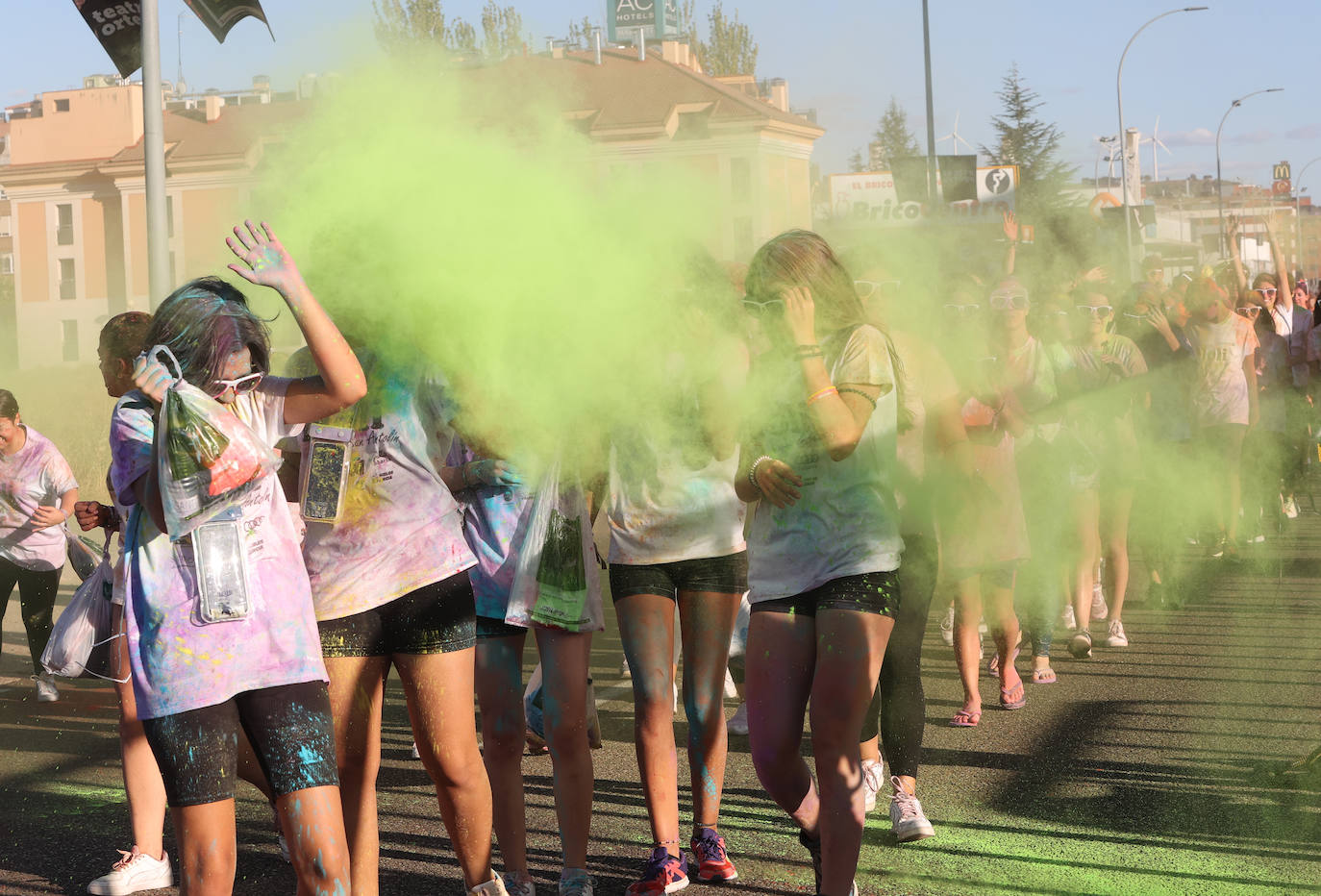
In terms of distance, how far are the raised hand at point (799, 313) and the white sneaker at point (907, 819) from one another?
1.87m

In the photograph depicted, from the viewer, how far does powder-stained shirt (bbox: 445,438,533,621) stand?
425 centimetres

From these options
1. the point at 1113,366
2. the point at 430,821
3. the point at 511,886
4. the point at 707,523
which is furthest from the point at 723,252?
the point at 1113,366

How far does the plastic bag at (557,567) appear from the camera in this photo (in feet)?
13.6

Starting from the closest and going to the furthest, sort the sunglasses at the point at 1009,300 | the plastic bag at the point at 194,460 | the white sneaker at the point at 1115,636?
1. the plastic bag at the point at 194,460
2. the sunglasses at the point at 1009,300
3. the white sneaker at the point at 1115,636

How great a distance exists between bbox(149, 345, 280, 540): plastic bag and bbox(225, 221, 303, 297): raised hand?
321mm

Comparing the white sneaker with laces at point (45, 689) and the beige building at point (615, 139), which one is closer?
the beige building at point (615, 139)

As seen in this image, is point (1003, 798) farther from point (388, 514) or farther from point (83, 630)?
point (83, 630)

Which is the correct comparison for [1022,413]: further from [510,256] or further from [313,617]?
[313,617]

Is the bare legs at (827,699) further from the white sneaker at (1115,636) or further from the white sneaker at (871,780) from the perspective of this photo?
the white sneaker at (1115,636)

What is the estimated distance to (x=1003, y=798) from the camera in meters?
5.27

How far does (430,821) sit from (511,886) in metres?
1.10

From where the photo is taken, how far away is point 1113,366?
750cm

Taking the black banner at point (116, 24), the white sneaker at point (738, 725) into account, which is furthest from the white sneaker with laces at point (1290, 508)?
the black banner at point (116, 24)

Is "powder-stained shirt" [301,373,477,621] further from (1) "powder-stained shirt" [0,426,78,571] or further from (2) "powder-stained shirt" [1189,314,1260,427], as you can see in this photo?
(2) "powder-stained shirt" [1189,314,1260,427]
